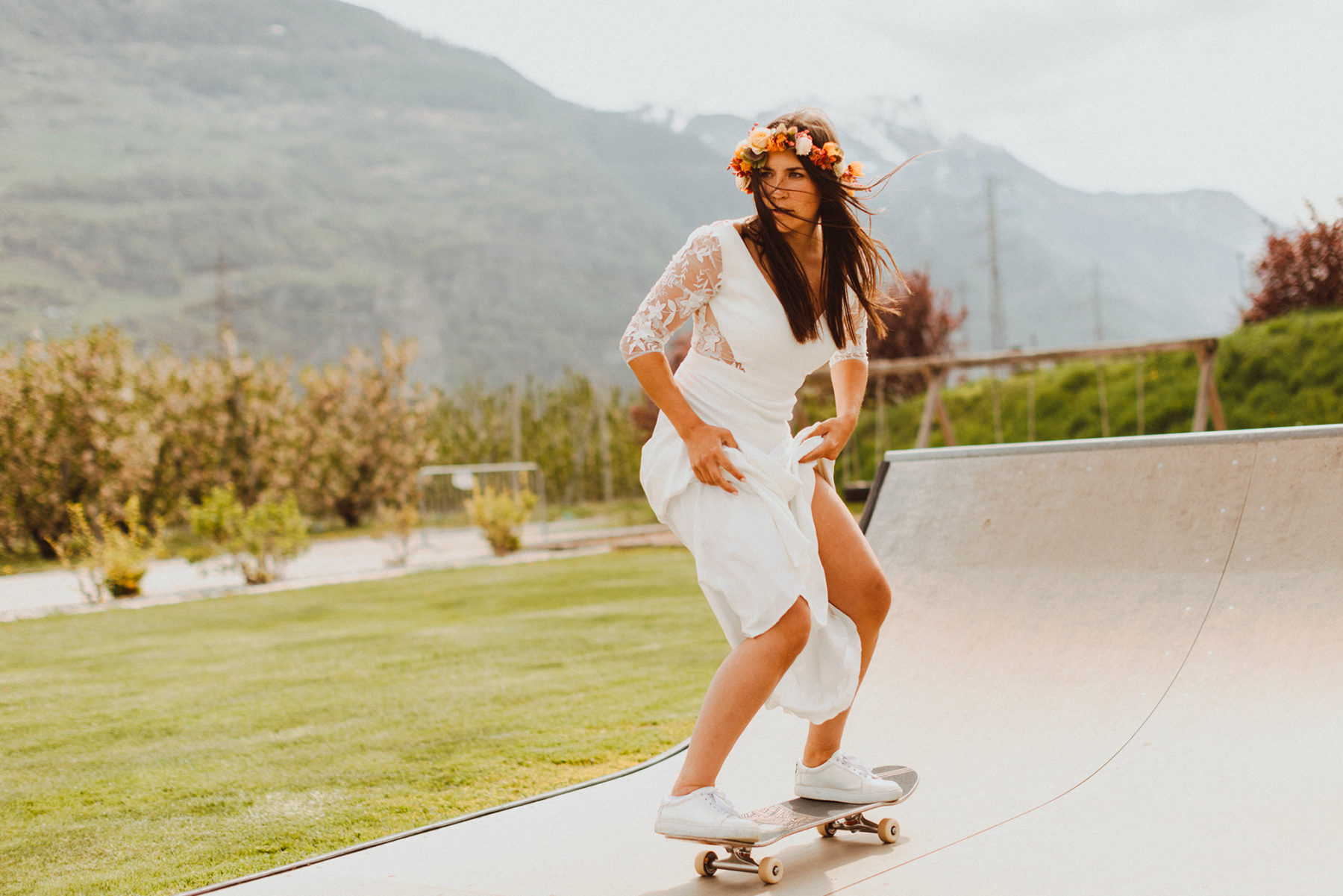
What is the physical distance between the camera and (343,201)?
103 meters

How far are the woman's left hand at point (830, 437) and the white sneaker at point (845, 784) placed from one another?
0.70 meters

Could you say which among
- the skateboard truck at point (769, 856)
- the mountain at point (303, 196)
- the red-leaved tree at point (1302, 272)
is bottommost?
the skateboard truck at point (769, 856)

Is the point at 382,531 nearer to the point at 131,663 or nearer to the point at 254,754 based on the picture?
the point at 131,663

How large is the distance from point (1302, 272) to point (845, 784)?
33.6 feet

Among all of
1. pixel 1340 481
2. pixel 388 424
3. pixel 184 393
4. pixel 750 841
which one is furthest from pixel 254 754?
pixel 388 424

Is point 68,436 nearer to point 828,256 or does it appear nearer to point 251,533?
point 251,533

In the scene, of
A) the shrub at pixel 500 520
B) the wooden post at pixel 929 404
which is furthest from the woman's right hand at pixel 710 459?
the shrub at pixel 500 520

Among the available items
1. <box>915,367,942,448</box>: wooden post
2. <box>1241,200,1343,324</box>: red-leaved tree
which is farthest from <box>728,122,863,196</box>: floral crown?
<box>1241,200,1343,324</box>: red-leaved tree

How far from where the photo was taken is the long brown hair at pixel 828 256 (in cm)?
211

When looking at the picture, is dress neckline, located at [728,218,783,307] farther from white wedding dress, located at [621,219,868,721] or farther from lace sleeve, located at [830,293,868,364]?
lace sleeve, located at [830,293,868,364]

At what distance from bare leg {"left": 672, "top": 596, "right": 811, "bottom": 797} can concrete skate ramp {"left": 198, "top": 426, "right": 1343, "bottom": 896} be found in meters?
0.26

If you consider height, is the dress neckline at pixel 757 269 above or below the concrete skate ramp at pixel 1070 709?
above

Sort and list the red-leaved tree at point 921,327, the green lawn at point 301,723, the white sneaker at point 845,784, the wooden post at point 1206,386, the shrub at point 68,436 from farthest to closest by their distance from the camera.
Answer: the red-leaved tree at point 921,327, the shrub at point 68,436, the wooden post at point 1206,386, the green lawn at point 301,723, the white sneaker at point 845,784

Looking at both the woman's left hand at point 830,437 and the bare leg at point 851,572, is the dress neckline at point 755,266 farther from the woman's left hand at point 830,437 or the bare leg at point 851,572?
the bare leg at point 851,572
